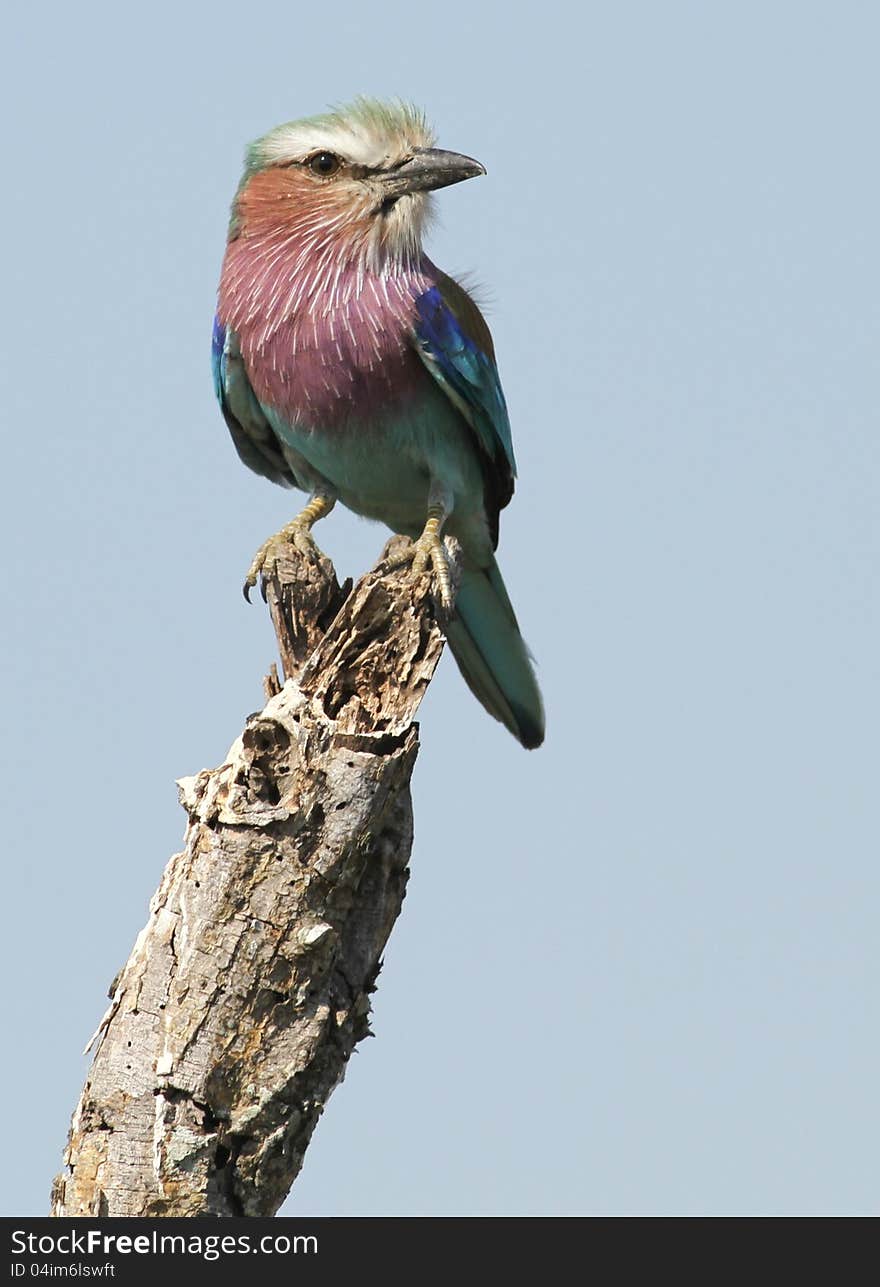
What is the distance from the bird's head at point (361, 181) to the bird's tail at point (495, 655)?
1.48 m

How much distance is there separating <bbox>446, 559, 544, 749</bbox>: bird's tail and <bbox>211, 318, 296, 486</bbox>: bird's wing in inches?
38.2

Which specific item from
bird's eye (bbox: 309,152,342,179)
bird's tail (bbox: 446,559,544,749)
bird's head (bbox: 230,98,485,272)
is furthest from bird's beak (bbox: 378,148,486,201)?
bird's tail (bbox: 446,559,544,749)

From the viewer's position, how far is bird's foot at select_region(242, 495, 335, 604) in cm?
612

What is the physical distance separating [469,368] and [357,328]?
494 millimetres

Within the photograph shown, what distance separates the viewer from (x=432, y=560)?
618 cm

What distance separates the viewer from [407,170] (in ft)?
22.6

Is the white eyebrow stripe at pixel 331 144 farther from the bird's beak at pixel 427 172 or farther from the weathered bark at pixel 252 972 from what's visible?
the weathered bark at pixel 252 972

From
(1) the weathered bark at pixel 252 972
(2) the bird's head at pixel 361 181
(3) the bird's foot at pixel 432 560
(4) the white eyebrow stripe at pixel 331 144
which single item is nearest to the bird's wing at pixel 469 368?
(2) the bird's head at pixel 361 181

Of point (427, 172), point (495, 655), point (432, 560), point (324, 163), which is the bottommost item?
point (432, 560)

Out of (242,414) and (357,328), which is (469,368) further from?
(242,414)

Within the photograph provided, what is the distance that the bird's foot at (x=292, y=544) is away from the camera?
612cm

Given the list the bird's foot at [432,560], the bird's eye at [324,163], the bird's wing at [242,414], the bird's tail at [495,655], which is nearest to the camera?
the bird's foot at [432,560]

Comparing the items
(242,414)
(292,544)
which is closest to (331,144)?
(242,414)
